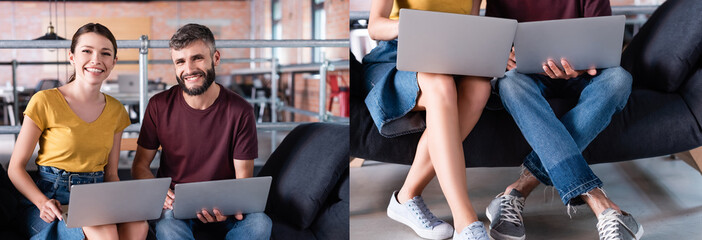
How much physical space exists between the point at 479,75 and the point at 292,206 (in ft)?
1.88

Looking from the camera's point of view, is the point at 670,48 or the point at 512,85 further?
the point at 670,48

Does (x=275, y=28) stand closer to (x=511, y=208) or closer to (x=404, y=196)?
(x=404, y=196)

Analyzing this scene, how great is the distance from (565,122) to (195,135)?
1009 millimetres

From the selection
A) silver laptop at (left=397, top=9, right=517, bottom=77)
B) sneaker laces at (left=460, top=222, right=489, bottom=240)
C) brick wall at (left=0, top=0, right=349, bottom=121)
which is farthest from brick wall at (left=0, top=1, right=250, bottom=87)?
sneaker laces at (left=460, top=222, right=489, bottom=240)

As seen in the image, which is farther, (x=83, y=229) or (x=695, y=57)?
(x=695, y=57)

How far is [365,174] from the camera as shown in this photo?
2.43m

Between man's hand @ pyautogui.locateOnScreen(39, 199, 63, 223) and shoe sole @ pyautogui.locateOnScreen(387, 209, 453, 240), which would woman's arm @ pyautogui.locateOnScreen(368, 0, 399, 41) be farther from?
man's hand @ pyautogui.locateOnScreen(39, 199, 63, 223)

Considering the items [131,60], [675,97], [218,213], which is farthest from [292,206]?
[675,97]

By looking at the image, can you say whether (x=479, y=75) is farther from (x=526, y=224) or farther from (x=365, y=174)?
(x=365, y=174)

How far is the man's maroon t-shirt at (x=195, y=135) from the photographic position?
3.28 feet

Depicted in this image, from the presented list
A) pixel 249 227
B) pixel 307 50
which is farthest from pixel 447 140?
pixel 249 227

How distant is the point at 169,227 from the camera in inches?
38.2

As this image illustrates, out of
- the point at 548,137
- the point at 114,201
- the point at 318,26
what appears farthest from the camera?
the point at 548,137

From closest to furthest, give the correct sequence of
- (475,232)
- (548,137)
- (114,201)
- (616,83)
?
(114,201) → (475,232) → (548,137) → (616,83)
